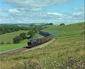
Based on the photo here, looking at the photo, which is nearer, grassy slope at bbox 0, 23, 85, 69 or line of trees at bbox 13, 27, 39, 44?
grassy slope at bbox 0, 23, 85, 69

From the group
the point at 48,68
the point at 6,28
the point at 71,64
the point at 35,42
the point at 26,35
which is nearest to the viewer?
the point at 71,64

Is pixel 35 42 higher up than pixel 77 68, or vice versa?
pixel 77 68

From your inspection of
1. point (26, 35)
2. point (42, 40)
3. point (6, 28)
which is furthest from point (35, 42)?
point (6, 28)

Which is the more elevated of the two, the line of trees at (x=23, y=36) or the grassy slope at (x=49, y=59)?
the grassy slope at (x=49, y=59)

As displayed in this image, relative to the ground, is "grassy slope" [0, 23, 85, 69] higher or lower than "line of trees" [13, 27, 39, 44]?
higher

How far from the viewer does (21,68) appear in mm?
5703

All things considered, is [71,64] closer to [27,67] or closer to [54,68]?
[54,68]

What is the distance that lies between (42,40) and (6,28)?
129 metres

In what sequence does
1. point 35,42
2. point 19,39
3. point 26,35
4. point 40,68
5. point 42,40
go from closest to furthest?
point 40,68 < point 35,42 < point 42,40 < point 19,39 < point 26,35

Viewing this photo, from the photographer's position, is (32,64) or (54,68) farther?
(54,68)

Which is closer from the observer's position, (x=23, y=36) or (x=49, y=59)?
(x=49, y=59)

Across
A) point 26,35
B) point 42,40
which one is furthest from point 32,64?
point 26,35

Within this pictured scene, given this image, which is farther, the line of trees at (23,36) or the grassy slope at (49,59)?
the line of trees at (23,36)

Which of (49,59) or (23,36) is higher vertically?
(49,59)
